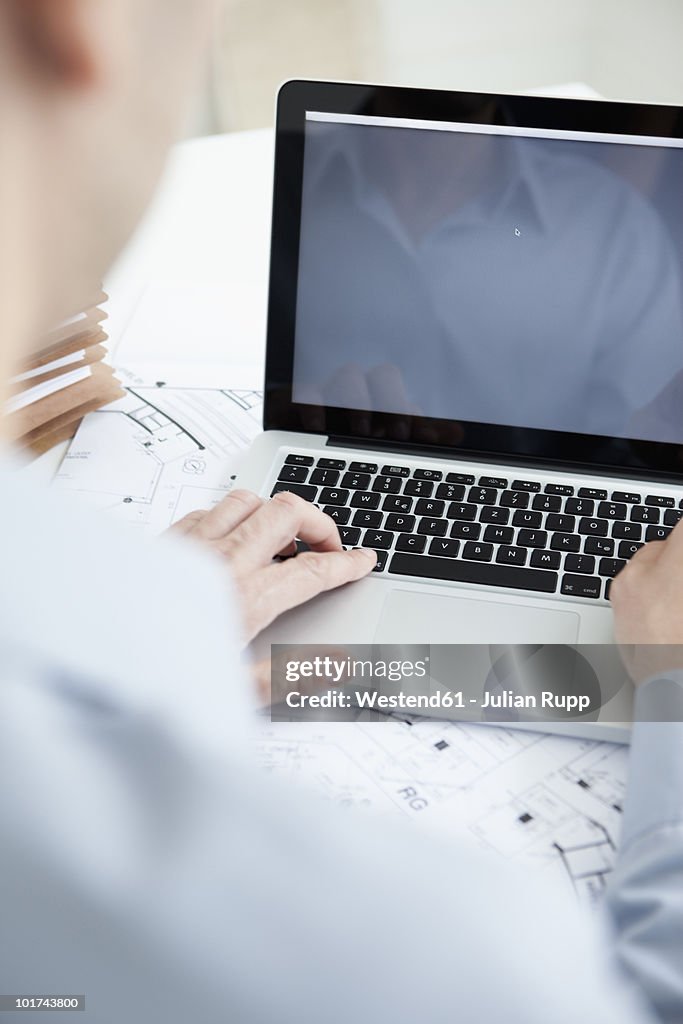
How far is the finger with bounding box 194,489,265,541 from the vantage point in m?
0.70

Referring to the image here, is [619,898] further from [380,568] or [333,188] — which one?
[333,188]

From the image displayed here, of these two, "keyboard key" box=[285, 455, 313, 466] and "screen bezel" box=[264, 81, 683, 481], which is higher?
"screen bezel" box=[264, 81, 683, 481]

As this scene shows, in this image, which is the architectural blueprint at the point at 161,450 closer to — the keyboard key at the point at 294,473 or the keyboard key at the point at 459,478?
the keyboard key at the point at 294,473

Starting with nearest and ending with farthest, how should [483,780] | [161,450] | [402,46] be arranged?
1. [483,780]
2. [161,450]
3. [402,46]

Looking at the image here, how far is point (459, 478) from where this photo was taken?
79 centimetres

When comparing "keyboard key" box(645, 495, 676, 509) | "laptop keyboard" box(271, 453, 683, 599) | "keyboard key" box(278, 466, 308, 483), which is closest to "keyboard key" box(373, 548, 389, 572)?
"laptop keyboard" box(271, 453, 683, 599)

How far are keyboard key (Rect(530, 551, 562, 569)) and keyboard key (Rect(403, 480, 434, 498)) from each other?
0.10 m

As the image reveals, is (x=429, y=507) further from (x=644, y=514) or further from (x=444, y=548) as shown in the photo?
(x=644, y=514)

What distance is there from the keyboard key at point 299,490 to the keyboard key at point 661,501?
0.26m

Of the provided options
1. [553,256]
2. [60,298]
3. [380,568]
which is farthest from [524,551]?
[60,298]

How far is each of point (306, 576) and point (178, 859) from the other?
1.44 ft

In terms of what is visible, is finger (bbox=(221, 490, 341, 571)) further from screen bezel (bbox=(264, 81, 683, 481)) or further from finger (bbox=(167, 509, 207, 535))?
screen bezel (bbox=(264, 81, 683, 481))

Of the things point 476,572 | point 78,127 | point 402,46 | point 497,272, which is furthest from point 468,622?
point 402,46

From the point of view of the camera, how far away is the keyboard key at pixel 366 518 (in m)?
0.76
